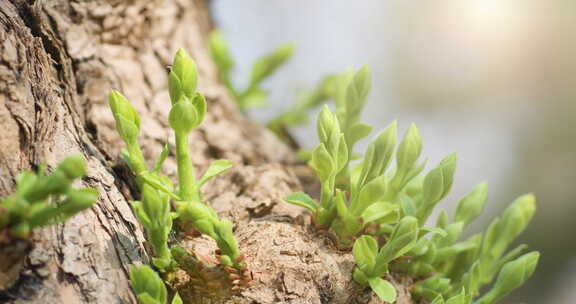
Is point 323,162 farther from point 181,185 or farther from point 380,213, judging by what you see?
point 181,185

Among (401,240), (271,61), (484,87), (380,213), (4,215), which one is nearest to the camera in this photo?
(4,215)

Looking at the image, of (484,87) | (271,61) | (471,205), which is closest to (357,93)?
(471,205)

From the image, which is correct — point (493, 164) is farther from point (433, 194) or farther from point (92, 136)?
point (92, 136)

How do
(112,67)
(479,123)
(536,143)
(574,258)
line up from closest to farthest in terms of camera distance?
(112,67) < (574,258) < (536,143) < (479,123)

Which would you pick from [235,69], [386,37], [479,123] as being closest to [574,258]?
[479,123]

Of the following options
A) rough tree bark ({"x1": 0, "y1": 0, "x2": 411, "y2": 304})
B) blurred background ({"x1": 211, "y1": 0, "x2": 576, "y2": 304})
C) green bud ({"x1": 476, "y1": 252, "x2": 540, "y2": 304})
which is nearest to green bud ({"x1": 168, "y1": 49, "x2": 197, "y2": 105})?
rough tree bark ({"x1": 0, "y1": 0, "x2": 411, "y2": 304})

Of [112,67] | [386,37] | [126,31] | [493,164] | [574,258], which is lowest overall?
[574,258]

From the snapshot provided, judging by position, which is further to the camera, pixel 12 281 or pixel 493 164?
pixel 493 164
